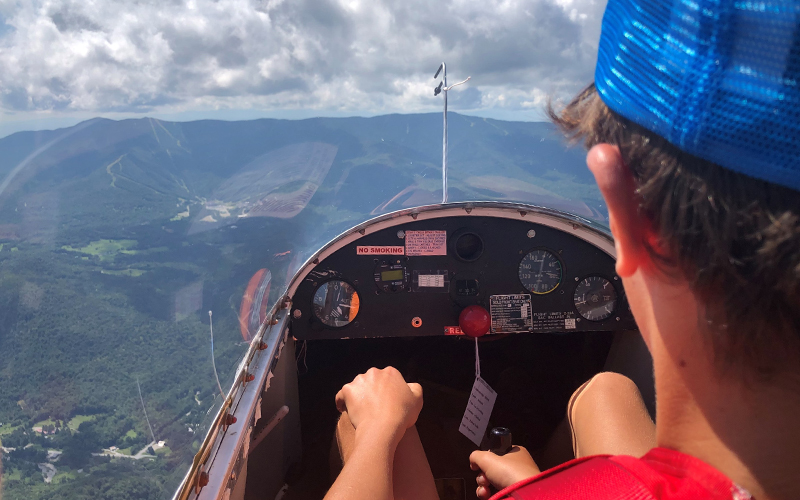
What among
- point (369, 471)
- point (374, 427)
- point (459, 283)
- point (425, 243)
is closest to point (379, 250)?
point (425, 243)

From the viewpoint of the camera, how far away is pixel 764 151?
1.62 ft

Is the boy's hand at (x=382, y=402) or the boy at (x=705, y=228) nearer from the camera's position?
the boy at (x=705, y=228)

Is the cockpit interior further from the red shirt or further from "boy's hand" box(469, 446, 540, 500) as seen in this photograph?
the red shirt

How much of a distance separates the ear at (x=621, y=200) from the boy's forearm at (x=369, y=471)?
0.85 metres

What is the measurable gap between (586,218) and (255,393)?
1947mm

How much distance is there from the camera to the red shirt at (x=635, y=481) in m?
0.61

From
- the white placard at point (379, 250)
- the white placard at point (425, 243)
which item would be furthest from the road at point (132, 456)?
the white placard at point (425, 243)

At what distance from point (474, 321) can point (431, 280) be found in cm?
35

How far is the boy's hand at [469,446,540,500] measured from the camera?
1622mm

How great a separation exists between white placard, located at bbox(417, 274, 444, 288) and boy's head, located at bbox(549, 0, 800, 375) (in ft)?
7.49

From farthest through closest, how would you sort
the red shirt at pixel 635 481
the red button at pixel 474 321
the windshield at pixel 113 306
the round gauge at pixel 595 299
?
the round gauge at pixel 595 299 → the red button at pixel 474 321 → the windshield at pixel 113 306 → the red shirt at pixel 635 481

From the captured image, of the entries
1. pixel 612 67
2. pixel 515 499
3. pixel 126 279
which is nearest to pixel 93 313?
pixel 126 279

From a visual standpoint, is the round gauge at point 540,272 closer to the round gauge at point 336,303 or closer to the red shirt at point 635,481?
the round gauge at point 336,303

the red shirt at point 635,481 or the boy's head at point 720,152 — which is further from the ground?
the boy's head at point 720,152
